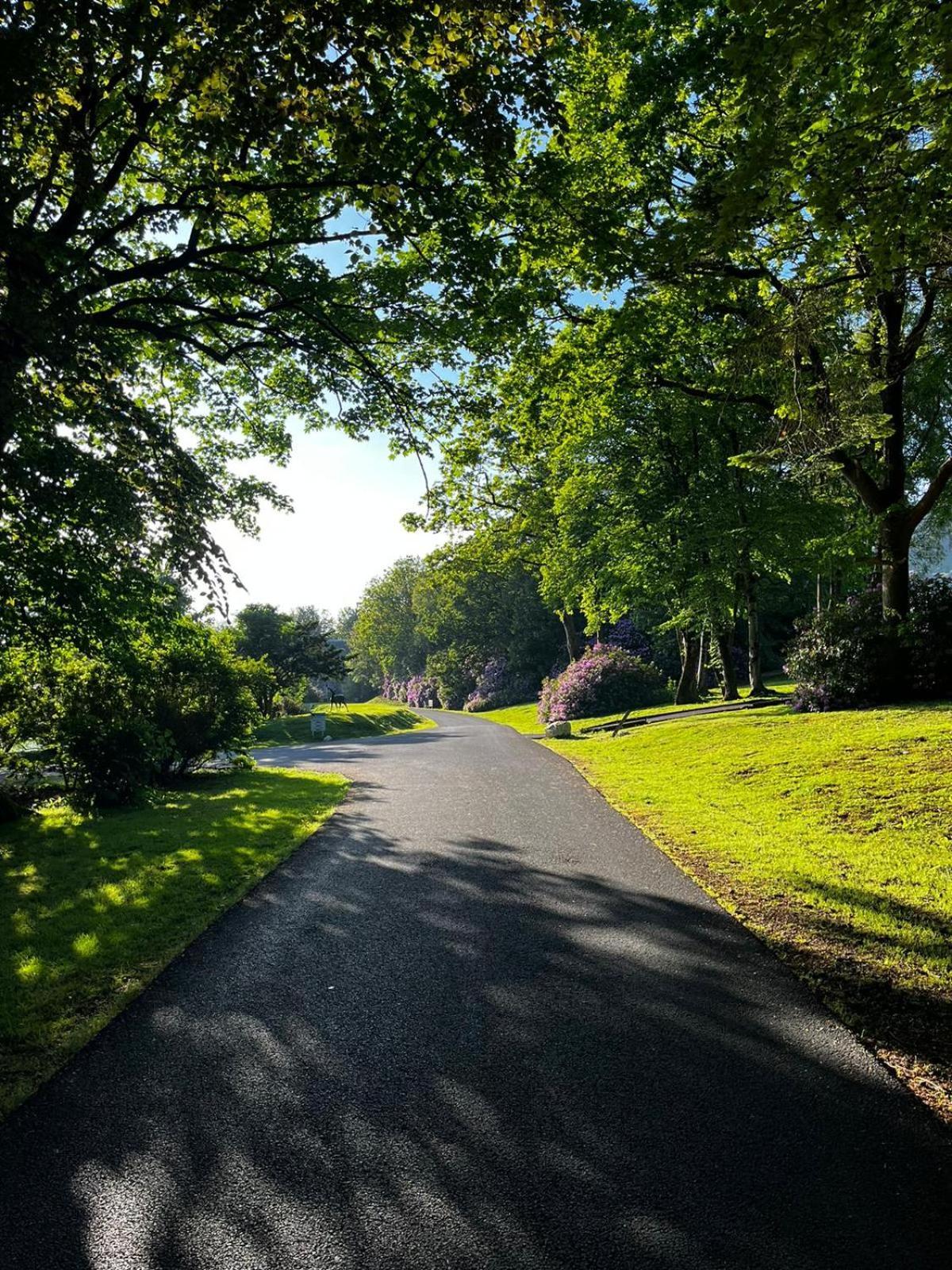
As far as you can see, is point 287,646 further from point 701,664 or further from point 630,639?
point 701,664

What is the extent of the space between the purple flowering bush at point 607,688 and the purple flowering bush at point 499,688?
69.3 feet

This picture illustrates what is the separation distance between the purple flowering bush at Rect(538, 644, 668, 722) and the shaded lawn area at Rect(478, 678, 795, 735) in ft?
1.86

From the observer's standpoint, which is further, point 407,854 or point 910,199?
point 407,854

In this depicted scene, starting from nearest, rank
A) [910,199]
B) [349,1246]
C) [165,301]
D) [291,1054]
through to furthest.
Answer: [349,1246] → [291,1054] → [910,199] → [165,301]

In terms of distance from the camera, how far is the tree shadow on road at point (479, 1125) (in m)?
2.42

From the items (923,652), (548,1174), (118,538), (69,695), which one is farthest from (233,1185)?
(923,652)

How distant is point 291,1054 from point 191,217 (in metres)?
8.93

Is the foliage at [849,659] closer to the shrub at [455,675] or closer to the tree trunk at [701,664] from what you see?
the tree trunk at [701,664]

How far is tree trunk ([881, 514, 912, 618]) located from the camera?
1454 cm

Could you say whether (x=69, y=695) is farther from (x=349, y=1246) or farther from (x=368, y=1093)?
(x=349, y=1246)

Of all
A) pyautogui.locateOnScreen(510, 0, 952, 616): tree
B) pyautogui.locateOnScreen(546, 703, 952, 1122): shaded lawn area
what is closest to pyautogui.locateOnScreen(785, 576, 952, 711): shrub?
pyautogui.locateOnScreen(510, 0, 952, 616): tree

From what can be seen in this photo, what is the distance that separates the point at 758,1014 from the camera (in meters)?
3.91

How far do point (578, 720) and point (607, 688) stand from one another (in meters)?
1.73

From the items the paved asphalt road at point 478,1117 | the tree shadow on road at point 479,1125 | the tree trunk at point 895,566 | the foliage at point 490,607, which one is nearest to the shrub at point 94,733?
the paved asphalt road at point 478,1117
